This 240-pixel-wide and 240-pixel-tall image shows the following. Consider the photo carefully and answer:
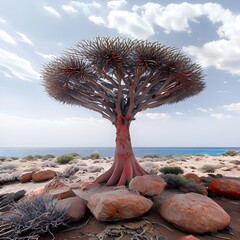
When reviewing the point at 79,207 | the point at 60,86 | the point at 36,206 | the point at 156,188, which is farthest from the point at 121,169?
the point at 60,86

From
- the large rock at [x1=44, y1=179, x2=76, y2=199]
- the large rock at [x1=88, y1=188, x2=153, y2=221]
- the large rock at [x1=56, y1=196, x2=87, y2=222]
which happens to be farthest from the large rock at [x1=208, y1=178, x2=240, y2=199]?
the large rock at [x1=44, y1=179, x2=76, y2=199]

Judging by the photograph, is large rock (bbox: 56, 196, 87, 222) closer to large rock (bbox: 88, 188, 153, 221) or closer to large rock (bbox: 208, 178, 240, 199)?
large rock (bbox: 88, 188, 153, 221)

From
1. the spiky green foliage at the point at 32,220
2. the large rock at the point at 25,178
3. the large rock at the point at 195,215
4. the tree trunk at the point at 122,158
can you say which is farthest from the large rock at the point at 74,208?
the large rock at the point at 25,178

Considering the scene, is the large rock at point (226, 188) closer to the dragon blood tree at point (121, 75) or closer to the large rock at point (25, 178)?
the dragon blood tree at point (121, 75)

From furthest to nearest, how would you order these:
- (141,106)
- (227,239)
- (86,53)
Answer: (141,106)
(86,53)
(227,239)

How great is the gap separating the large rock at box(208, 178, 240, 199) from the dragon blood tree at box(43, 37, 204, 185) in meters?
2.51

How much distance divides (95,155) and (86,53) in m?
16.7

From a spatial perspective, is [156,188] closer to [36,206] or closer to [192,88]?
[36,206]

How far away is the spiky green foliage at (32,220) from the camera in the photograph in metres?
2.98

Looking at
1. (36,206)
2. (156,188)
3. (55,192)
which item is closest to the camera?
(36,206)

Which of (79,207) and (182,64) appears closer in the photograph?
(79,207)

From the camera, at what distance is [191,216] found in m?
3.20

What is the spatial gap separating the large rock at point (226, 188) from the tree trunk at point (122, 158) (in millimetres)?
2522

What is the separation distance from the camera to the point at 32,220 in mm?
2984
